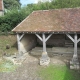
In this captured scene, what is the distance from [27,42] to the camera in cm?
1598

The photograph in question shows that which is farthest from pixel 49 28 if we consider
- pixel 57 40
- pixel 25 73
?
pixel 57 40

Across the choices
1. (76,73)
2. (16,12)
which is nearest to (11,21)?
(16,12)

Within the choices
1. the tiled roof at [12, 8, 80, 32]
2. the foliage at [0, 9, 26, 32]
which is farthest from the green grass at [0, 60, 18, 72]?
the foliage at [0, 9, 26, 32]

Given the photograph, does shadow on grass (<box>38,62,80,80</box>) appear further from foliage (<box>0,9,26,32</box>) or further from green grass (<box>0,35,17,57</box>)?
foliage (<box>0,9,26,32</box>)

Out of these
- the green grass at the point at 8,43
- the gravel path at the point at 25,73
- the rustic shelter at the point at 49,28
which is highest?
the rustic shelter at the point at 49,28

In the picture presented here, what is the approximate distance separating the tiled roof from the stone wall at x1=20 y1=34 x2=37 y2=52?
5.57ft

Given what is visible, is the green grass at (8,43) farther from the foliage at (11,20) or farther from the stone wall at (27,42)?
the foliage at (11,20)

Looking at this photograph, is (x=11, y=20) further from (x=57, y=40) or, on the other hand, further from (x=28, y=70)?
(x=28, y=70)

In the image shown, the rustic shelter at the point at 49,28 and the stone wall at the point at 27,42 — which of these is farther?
the stone wall at the point at 27,42

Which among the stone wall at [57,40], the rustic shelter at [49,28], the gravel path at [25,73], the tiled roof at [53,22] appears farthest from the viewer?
the stone wall at [57,40]

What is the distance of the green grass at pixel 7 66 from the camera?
11635 millimetres

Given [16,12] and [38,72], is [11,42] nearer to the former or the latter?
[16,12]

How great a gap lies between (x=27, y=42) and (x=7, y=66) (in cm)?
442

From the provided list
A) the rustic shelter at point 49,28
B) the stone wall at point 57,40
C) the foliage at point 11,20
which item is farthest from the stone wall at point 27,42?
the foliage at point 11,20
